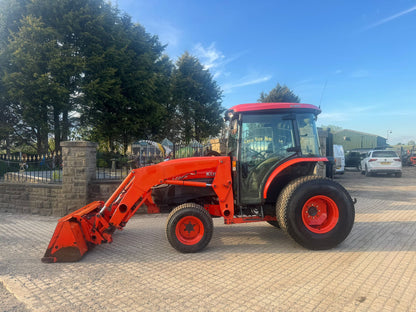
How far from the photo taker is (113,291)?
3000 mm

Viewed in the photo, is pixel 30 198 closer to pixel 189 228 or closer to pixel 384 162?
pixel 189 228

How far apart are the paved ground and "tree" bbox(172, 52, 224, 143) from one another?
23.2 meters

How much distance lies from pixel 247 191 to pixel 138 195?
5.78 feet

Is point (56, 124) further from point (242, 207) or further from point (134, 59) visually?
point (242, 207)

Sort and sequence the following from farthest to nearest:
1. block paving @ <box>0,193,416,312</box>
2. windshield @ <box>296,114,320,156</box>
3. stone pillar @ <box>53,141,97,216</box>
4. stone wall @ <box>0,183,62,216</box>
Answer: stone wall @ <box>0,183,62,216</box>, stone pillar @ <box>53,141,97,216</box>, windshield @ <box>296,114,320,156</box>, block paving @ <box>0,193,416,312</box>

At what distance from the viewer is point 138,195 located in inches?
166

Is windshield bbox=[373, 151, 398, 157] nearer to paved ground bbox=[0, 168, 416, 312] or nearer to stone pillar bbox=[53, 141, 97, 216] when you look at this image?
paved ground bbox=[0, 168, 416, 312]

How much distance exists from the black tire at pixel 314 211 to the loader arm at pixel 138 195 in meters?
0.89

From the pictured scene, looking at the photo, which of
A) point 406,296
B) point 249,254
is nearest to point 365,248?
point 406,296

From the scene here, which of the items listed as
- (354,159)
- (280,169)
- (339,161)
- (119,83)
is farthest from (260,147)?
(354,159)

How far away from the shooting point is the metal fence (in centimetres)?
755

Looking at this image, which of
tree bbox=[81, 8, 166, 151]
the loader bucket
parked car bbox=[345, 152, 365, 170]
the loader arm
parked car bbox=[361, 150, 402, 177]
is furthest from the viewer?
parked car bbox=[345, 152, 365, 170]

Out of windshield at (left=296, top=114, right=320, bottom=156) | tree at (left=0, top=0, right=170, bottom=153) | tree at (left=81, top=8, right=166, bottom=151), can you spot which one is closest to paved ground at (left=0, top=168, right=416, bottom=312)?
windshield at (left=296, top=114, right=320, bottom=156)

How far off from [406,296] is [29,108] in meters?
18.9
